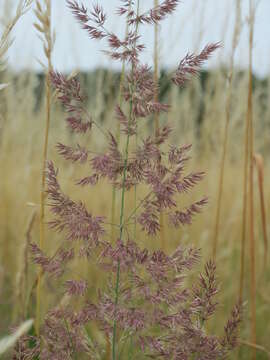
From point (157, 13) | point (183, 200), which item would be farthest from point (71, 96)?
point (183, 200)

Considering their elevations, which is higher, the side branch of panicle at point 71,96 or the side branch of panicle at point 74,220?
the side branch of panicle at point 71,96

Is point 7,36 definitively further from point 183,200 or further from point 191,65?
point 183,200

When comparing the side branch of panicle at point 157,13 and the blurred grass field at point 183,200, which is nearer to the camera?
the side branch of panicle at point 157,13

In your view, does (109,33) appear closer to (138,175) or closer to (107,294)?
(138,175)

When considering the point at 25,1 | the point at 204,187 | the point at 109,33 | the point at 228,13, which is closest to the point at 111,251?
the point at 109,33

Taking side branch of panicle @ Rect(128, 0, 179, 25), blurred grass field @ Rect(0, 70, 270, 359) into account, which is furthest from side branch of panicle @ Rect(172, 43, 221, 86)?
blurred grass field @ Rect(0, 70, 270, 359)

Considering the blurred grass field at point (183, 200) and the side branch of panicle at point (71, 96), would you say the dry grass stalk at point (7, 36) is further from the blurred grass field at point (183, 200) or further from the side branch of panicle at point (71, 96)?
the blurred grass field at point (183, 200)

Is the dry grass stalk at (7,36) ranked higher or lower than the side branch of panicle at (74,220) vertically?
higher

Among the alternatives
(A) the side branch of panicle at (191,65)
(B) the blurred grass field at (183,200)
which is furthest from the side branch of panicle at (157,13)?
(B) the blurred grass field at (183,200)

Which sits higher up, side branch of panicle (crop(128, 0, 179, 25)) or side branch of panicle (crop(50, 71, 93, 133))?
side branch of panicle (crop(128, 0, 179, 25))

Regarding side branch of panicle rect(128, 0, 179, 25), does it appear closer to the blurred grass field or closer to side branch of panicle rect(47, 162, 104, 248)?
side branch of panicle rect(47, 162, 104, 248)

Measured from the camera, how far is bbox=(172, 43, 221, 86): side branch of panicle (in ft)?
2.28

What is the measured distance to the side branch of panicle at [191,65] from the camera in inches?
27.4

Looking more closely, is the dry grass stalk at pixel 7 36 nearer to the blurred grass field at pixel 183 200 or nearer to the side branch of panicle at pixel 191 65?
the side branch of panicle at pixel 191 65
